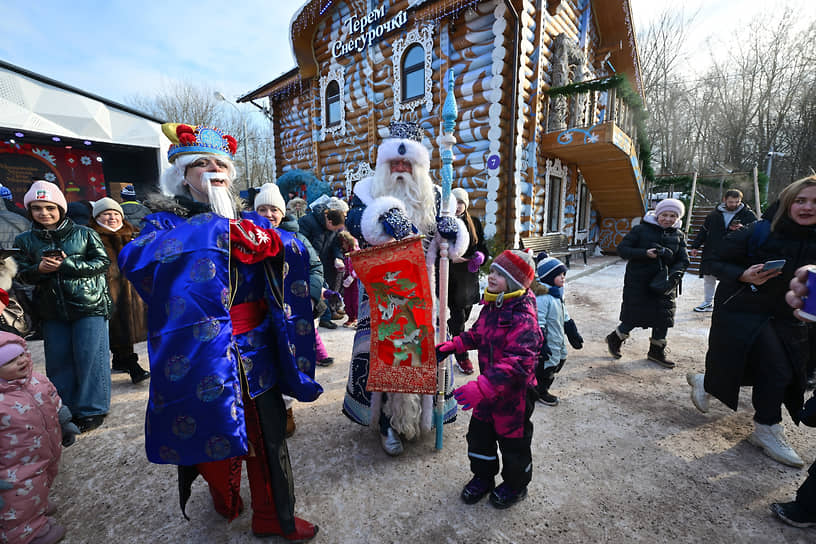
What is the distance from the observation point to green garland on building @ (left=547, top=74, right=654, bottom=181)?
26.2ft

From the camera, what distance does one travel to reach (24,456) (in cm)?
169

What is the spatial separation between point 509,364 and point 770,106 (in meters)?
31.0

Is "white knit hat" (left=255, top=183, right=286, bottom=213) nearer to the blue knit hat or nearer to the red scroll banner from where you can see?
the red scroll banner

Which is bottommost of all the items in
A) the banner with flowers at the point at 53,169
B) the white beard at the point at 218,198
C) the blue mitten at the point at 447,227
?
the blue mitten at the point at 447,227

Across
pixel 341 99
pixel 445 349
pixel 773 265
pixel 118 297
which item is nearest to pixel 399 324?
pixel 445 349

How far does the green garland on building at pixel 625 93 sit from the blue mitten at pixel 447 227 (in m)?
7.88

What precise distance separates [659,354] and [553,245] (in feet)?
19.7

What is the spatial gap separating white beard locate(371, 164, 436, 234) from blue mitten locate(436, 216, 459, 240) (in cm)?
11

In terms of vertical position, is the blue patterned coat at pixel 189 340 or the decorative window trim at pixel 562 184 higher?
the decorative window trim at pixel 562 184

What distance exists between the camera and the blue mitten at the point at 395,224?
6.92 ft

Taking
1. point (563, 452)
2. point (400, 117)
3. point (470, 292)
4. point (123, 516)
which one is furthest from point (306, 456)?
point (400, 117)

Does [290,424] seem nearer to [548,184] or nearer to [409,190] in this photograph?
[409,190]

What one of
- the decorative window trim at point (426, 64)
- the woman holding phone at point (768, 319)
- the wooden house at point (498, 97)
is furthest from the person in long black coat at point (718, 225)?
the decorative window trim at point (426, 64)

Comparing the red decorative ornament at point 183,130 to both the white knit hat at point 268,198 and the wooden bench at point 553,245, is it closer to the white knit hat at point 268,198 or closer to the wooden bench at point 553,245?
the white knit hat at point 268,198
